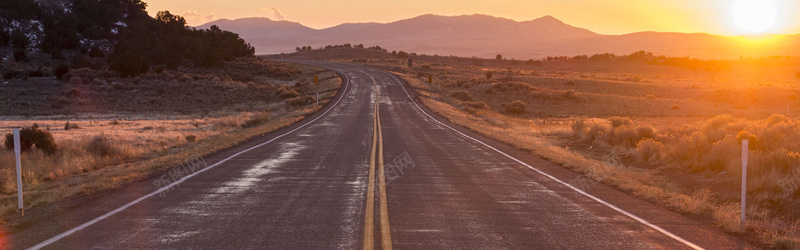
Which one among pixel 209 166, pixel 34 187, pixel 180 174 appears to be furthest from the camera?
pixel 209 166

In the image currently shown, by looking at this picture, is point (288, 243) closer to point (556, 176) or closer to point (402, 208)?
point (402, 208)

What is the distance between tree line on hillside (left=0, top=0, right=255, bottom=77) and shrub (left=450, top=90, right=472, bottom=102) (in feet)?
123

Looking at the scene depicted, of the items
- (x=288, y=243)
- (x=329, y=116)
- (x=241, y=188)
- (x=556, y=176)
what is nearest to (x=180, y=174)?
(x=241, y=188)

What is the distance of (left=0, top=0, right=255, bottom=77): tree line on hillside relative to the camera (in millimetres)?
78500

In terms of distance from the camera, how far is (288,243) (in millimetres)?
6969

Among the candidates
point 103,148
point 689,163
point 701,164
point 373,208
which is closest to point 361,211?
point 373,208

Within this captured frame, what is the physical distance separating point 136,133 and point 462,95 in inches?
1569

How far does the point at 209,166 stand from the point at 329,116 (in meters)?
21.4

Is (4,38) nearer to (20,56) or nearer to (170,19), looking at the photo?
(20,56)

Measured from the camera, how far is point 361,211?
892cm

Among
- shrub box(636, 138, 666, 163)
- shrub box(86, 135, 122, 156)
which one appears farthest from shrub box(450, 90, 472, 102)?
shrub box(86, 135, 122, 156)

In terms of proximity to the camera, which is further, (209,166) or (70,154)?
(70,154)

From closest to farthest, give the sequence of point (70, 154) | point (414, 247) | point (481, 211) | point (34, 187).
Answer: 1. point (414, 247)
2. point (481, 211)
3. point (34, 187)
4. point (70, 154)

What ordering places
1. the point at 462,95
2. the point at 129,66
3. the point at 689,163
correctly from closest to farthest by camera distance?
the point at 689,163 → the point at 462,95 → the point at 129,66
